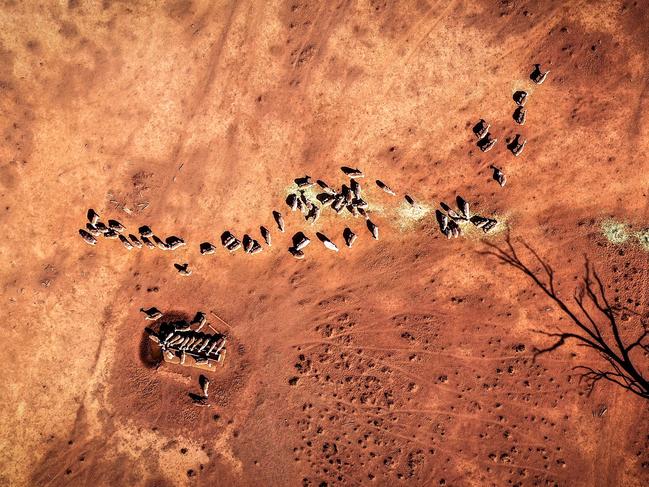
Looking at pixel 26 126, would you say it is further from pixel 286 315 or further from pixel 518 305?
pixel 518 305

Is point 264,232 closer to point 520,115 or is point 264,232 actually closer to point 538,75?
point 520,115

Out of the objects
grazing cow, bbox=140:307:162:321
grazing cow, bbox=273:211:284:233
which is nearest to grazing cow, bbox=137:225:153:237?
grazing cow, bbox=140:307:162:321

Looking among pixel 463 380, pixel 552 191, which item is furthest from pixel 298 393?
pixel 552 191

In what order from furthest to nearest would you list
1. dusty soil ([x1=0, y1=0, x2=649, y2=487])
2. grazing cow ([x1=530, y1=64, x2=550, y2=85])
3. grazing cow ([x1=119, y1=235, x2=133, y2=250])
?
grazing cow ([x1=119, y1=235, x2=133, y2=250])
dusty soil ([x1=0, y1=0, x2=649, y2=487])
grazing cow ([x1=530, y1=64, x2=550, y2=85])

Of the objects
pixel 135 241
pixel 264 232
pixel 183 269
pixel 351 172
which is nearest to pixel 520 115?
pixel 351 172

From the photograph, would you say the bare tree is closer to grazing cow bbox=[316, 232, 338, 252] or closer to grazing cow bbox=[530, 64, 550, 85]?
grazing cow bbox=[316, 232, 338, 252]

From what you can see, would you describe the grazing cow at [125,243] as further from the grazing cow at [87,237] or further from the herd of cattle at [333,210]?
the grazing cow at [87,237]
